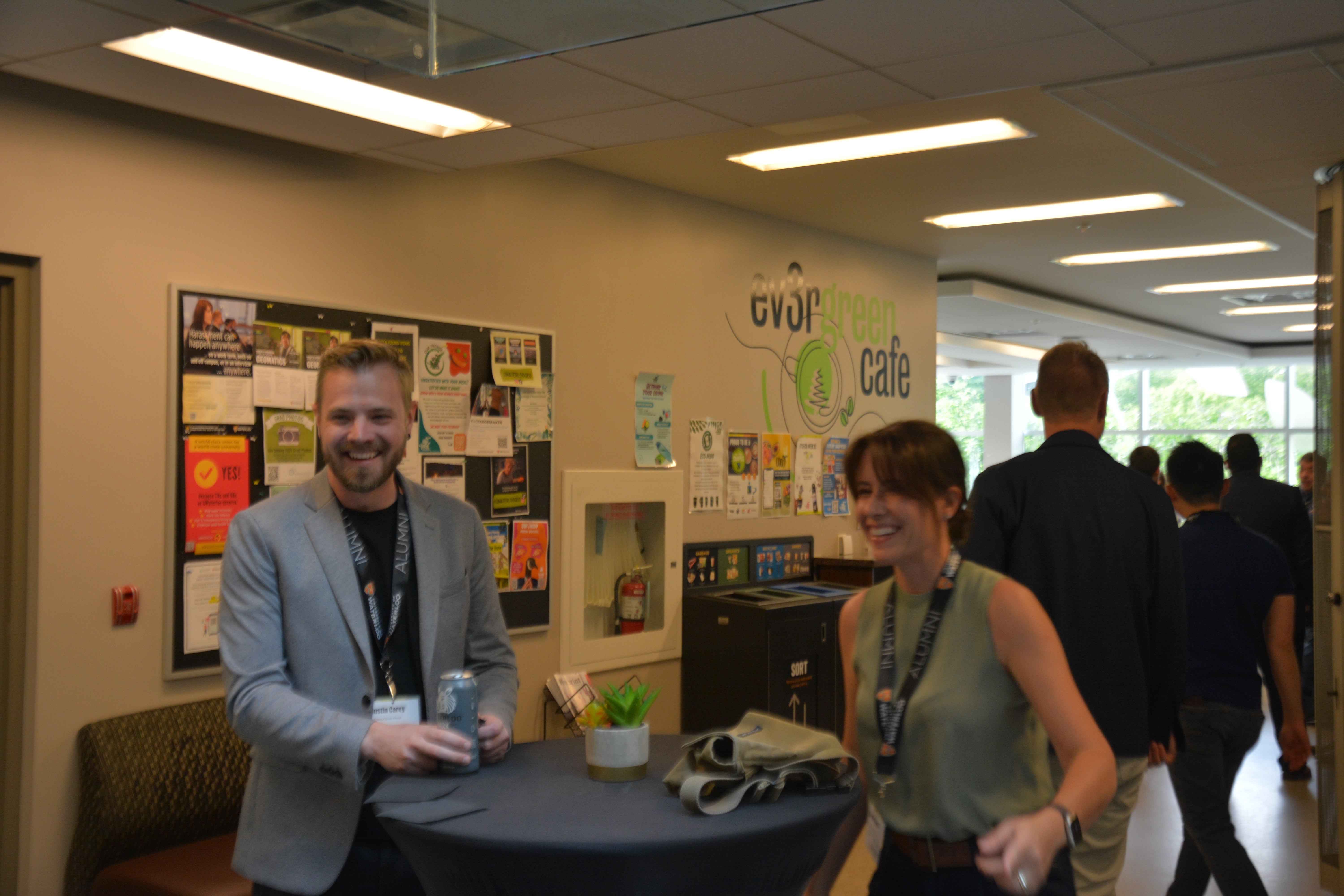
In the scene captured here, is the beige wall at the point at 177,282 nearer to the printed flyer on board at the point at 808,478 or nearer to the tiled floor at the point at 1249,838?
the printed flyer on board at the point at 808,478

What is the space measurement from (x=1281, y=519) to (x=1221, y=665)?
321cm

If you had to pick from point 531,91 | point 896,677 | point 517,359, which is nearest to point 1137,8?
point 531,91

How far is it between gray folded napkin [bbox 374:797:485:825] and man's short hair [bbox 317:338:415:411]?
2.64 ft

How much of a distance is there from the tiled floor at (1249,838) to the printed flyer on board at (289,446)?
238cm

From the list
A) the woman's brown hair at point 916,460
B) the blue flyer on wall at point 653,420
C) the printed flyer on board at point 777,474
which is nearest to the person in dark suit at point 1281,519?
the printed flyer on board at point 777,474

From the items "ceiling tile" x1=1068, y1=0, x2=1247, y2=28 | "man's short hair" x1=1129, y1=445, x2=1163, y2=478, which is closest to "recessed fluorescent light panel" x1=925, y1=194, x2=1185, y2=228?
Answer: "man's short hair" x1=1129, y1=445, x2=1163, y2=478

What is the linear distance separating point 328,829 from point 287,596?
44 cm

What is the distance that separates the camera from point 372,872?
2.19 metres

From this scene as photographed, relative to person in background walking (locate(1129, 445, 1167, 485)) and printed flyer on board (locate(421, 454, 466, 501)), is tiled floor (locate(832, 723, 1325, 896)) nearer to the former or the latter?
person in background walking (locate(1129, 445, 1167, 485))

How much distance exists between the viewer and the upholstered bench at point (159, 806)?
337 centimetres

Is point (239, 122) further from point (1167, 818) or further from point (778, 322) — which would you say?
point (1167, 818)

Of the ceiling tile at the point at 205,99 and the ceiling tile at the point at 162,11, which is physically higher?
Result: the ceiling tile at the point at 205,99

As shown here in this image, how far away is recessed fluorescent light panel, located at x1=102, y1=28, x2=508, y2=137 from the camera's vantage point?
3.05 metres

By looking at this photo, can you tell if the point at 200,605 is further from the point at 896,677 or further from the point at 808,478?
the point at 808,478
